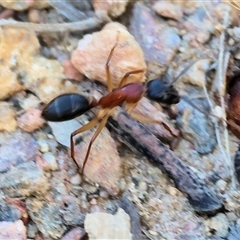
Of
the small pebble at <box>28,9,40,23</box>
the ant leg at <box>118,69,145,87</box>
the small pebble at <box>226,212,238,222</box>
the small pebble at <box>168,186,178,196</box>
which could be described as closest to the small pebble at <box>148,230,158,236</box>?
the small pebble at <box>168,186,178,196</box>

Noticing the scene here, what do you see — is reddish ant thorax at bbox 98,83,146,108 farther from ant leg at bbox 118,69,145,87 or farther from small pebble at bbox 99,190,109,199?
small pebble at bbox 99,190,109,199

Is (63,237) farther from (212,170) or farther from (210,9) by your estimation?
(210,9)

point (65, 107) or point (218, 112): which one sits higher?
point (218, 112)

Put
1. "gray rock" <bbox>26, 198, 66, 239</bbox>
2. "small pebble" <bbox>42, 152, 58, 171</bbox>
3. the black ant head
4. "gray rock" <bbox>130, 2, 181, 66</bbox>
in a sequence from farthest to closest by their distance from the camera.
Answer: "gray rock" <bbox>130, 2, 181, 66</bbox> → the black ant head → "small pebble" <bbox>42, 152, 58, 171</bbox> → "gray rock" <bbox>26, 198, 66, 239</bbox>

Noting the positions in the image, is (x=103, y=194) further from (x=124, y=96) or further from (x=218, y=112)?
(x=218, y=112)

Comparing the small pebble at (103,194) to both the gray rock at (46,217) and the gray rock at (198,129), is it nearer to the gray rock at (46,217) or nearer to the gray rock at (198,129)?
the gray rock at (46,217)

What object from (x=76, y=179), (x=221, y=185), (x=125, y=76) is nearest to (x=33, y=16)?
(x=125, y=76)

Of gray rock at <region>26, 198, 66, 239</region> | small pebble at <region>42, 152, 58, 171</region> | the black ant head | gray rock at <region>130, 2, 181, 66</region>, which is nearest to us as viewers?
gray rock at <region>26, 198, 66, 239</region>

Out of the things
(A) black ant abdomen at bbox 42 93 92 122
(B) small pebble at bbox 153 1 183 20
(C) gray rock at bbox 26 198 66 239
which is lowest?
(C) gray rock at bbox 26 198 66 239
